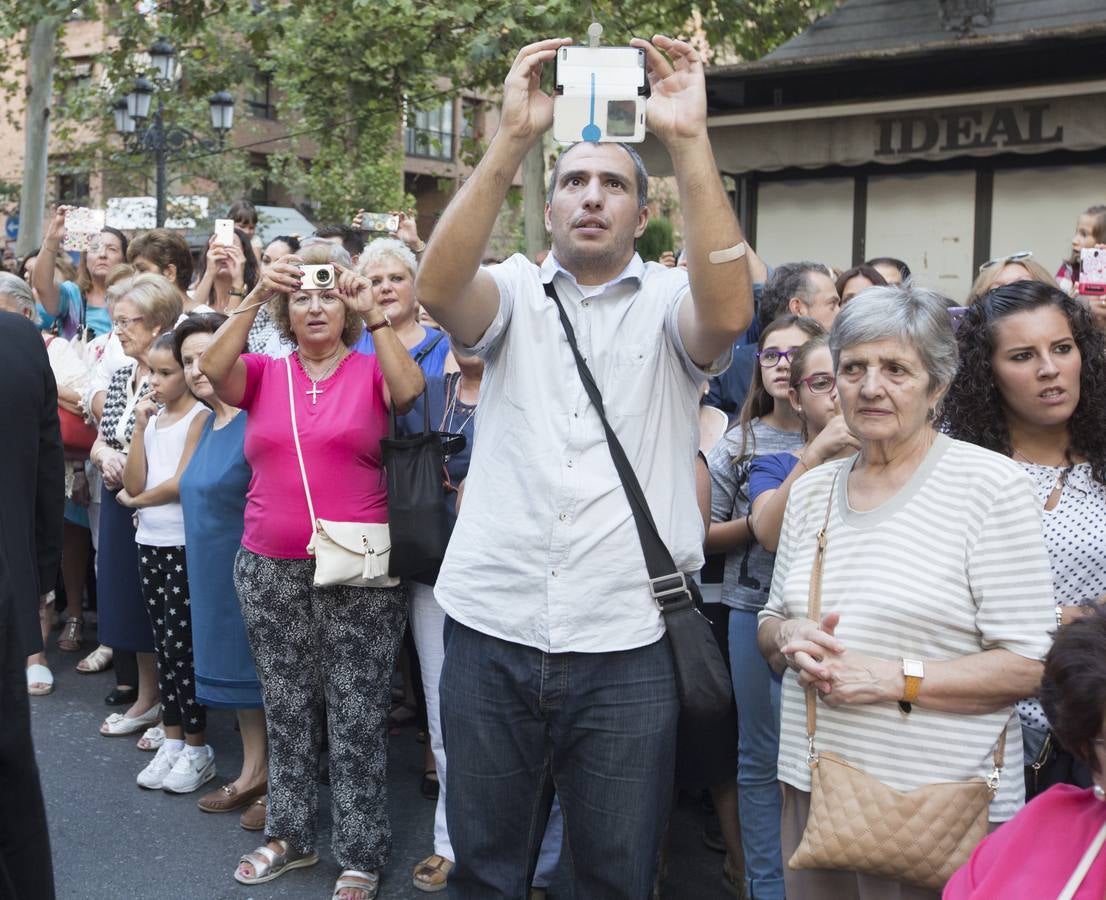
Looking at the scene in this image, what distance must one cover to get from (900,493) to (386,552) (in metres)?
2.07

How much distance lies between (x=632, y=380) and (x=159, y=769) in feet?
11.5

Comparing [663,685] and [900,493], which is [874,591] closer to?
[900,493]

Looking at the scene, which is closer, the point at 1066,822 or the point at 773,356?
the point at 1066,822

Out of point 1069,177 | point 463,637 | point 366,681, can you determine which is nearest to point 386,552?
point 366,681

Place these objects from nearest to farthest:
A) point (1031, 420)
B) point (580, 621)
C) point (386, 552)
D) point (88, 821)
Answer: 1. point (580, 621)
2. point (1031, 420)
3. point (386, 552)
4. point (88, 821)

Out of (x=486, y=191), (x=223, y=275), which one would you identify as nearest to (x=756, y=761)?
(x=486, y=191)

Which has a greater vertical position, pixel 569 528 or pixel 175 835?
pixel 569 528

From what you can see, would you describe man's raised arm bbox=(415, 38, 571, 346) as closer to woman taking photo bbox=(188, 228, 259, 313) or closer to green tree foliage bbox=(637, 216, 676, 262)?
woman taking photo bbox=(188, 228, 259, 313)

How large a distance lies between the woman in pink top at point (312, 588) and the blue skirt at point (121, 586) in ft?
5.73

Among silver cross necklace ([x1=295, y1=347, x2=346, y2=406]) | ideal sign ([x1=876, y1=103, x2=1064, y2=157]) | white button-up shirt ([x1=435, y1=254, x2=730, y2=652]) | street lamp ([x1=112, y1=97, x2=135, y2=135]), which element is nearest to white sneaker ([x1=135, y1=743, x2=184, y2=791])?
silver cross necklace ([x1=295, y1=347, x2=346, y2=406])

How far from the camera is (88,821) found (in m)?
4.92

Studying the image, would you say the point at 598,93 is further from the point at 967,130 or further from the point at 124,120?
the point at 124,120

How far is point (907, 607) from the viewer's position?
8.48 ft

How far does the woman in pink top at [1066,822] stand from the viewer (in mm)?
2006
